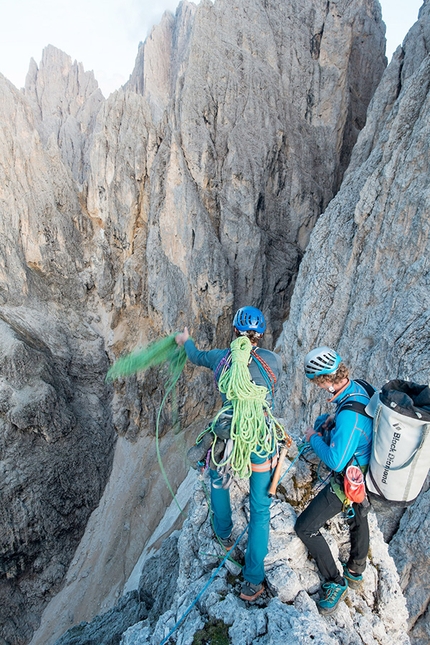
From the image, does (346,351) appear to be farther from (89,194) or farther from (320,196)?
(89,194)

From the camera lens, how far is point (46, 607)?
1825cm

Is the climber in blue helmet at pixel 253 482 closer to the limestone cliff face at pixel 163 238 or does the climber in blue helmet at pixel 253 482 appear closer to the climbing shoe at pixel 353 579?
the climbing shoe at pixel 353 579

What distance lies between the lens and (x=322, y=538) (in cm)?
353

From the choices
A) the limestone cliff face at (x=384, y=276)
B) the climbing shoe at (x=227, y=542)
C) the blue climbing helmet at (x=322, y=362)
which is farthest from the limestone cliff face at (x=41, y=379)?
the blue climbing helmet at (x=322, y=362)

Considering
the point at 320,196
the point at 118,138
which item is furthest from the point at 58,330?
the point at 320,196

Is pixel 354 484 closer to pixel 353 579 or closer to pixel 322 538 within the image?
pixel 322 538

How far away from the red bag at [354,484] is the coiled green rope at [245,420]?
718mm

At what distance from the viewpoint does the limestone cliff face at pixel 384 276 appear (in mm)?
6492

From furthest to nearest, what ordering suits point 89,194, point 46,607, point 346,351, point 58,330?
1. point 89,194
2. point 58,330
3. point 46,607
4. point 346,351

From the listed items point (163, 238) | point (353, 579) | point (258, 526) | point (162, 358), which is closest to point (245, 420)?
point (258, 526)

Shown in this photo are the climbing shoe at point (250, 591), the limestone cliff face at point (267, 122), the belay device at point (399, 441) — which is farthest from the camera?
the limestone cliff face at point (267, 122)

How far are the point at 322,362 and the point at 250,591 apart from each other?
2.37m

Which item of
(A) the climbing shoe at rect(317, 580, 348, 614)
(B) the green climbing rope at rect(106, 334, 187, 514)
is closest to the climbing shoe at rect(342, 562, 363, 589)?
(A) the climbing shoe at rect(317, 580, 348, 614)

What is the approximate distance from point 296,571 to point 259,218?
2051cm
